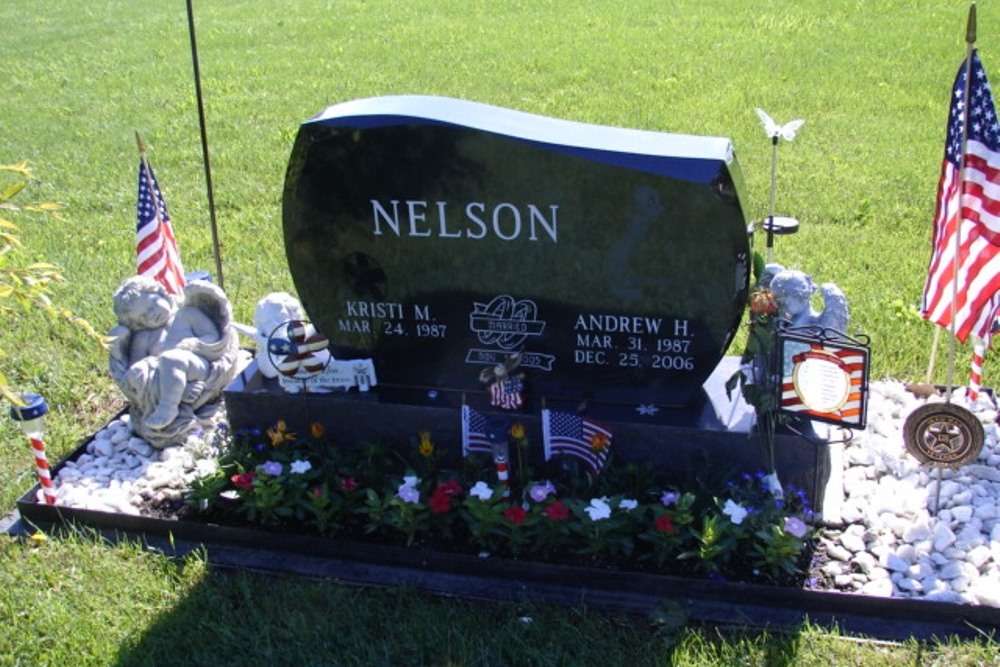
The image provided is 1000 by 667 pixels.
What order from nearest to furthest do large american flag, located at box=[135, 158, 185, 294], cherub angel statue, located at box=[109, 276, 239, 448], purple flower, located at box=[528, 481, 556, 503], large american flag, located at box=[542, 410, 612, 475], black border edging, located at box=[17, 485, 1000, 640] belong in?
black border edging, located at box=[17, 485, 1000, 640]
purple flower, located at box=[528, 481, 556, 503]
large american flag, located at box=[542, 410, 612, 475]
cherub angel statue, located at box=[109, 276, 239, 448]
large american flag, located at box=[135, 158, 185, 294]

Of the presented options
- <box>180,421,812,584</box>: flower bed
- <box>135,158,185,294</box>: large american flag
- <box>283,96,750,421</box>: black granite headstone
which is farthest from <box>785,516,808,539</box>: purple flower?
<box>135,158,185,294</box>: large american flag

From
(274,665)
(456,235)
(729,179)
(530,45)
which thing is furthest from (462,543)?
(530,45)

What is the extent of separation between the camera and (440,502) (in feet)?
18.1

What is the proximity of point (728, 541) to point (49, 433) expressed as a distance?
4.29 metres

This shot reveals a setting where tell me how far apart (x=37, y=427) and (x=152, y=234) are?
163cm

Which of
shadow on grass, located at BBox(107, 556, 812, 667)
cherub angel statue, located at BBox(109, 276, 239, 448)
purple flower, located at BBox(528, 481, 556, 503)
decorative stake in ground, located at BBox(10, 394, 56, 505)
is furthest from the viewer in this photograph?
cherub angel statue, located at BBox(109, 276, 239, 448)

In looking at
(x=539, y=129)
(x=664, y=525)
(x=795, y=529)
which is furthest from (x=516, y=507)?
(x=539, y=129)

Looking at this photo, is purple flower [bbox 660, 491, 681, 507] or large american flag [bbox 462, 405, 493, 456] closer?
purple flower [bbox 660, 491, 681, 507]

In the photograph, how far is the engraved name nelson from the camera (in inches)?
223

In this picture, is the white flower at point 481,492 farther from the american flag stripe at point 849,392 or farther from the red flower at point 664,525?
the american flag stripe at point 849,392

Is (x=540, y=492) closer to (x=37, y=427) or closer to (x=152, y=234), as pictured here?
(x=37, y=427)

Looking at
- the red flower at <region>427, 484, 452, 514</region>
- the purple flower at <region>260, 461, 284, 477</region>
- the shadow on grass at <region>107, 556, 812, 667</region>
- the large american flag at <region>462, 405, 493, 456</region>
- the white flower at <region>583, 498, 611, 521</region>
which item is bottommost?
the shadow on grass at <region>107, 556, 812, 667</region>

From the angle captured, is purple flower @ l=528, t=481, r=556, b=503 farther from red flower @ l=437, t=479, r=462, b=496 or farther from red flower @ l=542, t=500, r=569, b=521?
red flower @ l=437, t=479, r=462, b=496

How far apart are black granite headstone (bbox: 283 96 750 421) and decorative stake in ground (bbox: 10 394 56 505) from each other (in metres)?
1.51
